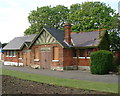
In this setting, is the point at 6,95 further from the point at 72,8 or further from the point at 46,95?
the point at 72,8

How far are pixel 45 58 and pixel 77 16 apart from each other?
20.2m

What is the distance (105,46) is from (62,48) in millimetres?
5967

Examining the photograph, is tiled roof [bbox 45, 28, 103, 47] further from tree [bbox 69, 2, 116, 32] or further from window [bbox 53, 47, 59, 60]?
tree [bbox 69, 2, 116, 32]

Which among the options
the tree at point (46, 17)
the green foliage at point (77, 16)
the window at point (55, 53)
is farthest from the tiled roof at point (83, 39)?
the tree at point (46, 17)

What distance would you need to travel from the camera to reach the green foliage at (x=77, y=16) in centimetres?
3594

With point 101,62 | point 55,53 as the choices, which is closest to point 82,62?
point 55,53

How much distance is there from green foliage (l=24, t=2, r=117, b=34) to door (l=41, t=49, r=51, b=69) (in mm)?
15412

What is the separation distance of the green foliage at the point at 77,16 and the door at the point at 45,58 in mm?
15412

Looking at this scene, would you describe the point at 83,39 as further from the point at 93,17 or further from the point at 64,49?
the point at 93,17

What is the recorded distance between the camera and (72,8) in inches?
1866

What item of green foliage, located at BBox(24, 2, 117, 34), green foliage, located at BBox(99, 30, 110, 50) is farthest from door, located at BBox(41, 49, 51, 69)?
green foliage, located at BBox(24, 2, 117, 34)

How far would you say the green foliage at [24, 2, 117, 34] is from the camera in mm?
35938

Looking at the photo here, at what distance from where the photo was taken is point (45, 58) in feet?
76.2

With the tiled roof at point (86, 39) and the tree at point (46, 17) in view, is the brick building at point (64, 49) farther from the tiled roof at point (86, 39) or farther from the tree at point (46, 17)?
the tree at point (46, 17)
